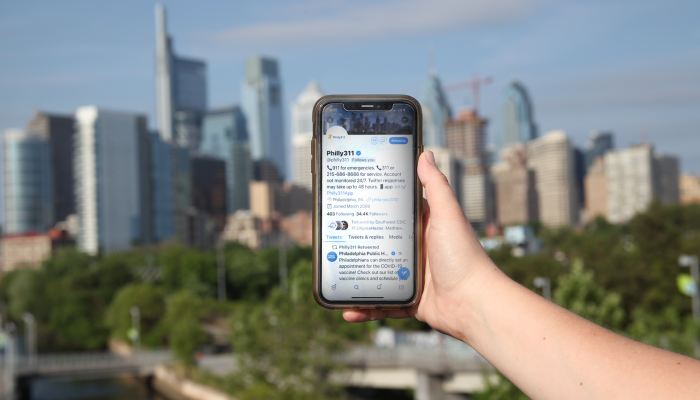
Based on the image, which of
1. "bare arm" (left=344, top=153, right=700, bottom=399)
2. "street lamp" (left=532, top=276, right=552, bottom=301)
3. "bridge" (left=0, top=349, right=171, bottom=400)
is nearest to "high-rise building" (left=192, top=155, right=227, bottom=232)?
"bridge" (left=0, top=349, right=171, bottom=400)

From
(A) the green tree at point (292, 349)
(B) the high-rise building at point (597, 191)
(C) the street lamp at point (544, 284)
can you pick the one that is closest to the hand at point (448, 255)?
(A) the green tree at point (292, 349)

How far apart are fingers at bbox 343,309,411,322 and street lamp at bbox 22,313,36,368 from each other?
4064cm

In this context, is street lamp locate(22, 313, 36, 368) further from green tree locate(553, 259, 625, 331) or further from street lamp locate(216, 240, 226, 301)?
green tree locate(553, 259, 625, 331)

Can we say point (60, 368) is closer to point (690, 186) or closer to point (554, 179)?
point (554, 179)

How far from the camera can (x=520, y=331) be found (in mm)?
1893

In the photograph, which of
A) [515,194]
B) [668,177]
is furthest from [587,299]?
[668,177]

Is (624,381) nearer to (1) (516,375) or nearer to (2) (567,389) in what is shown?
Result: (2) (567,389)

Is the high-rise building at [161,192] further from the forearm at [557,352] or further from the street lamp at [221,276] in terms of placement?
the forearm at [557,352]

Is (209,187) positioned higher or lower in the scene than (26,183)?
lower

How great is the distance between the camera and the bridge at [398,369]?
1135 inches

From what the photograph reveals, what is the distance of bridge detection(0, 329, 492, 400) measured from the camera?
94.6ft

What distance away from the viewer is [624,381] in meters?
1.64

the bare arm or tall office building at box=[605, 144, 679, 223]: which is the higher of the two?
tall office building at box=[605, 144, 679, 223]

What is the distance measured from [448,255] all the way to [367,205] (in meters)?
0.45
